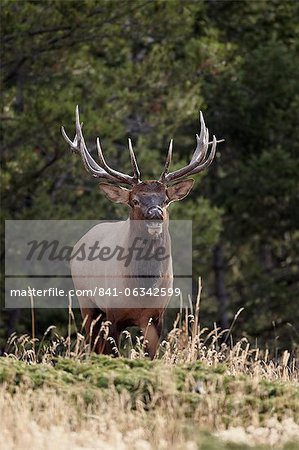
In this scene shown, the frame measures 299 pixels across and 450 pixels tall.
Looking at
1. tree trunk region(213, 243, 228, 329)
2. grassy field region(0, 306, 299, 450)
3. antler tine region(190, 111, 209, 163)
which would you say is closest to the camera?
grassy field region(0, 306, 299, 450)

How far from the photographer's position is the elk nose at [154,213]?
12141 millimetres

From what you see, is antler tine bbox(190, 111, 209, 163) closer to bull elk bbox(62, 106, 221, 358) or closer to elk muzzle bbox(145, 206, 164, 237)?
bull elk bbox(62, 106, 221, 358)

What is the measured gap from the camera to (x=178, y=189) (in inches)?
505

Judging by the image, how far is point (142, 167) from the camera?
22562 millimetres

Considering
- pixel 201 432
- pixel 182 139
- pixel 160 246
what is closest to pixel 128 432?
pixel 201 432

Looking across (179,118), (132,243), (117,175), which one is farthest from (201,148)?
(179,118)

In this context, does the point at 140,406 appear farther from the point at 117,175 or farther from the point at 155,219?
the point at 117,175

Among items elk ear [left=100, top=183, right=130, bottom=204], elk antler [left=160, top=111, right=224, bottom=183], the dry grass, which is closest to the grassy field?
the dry grass

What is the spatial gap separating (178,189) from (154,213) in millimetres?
776

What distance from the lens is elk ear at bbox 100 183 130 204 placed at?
12.7 meters

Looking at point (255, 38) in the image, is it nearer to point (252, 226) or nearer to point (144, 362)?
point (252, 226)

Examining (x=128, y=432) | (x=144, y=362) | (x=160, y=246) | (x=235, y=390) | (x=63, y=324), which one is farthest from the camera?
(x=63, y=324)

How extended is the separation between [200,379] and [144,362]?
0.66m

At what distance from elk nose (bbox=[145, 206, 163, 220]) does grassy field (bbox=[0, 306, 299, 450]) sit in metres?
2.58
